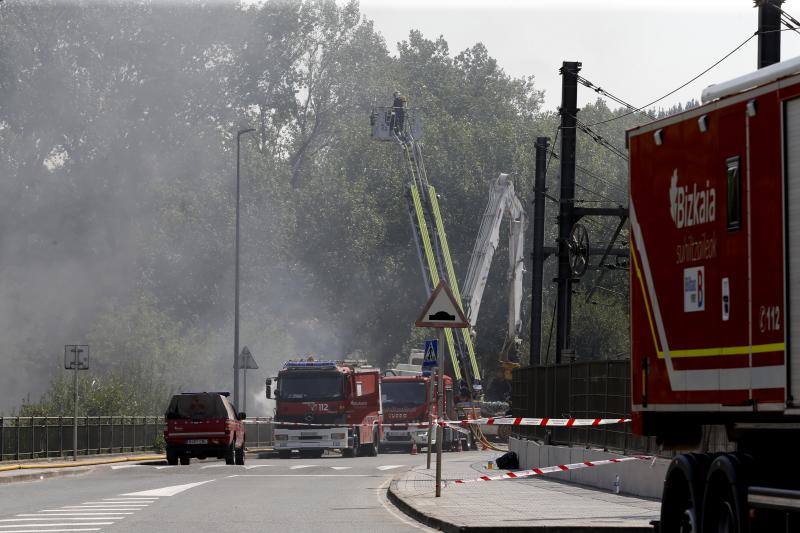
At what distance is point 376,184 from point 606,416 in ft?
235

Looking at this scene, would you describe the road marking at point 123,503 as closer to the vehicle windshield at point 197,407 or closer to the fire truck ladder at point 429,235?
the vehicle windshield at point 197,407

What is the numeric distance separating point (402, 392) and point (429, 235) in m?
16.3

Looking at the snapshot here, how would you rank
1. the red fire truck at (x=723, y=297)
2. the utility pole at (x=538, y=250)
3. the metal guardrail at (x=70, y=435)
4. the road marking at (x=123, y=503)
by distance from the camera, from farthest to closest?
the utility pole at (x=538, y=250), the metal guardrail at (x=70, y=435), the road marking at (x=123, y=503), the red fire truck at (x=723, y=297)

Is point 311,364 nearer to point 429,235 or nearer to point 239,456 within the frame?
point 239,456

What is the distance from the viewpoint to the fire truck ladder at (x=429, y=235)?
6141 cm

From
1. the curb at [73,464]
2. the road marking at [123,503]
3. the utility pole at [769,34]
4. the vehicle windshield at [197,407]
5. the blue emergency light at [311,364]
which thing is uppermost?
the utility pole at [769,34]

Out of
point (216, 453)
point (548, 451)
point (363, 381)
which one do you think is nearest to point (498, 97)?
point (363, 381)

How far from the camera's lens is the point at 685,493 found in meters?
12.7

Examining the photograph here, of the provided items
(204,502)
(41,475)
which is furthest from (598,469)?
(41,475)

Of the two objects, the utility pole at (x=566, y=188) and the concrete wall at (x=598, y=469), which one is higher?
the utility pole at (x=566, y=188)

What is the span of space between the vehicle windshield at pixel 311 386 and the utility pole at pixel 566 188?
12190 millimetres

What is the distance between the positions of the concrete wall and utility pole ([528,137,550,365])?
10000mm

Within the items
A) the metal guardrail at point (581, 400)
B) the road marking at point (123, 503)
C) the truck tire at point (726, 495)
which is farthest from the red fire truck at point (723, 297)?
the road marking at point (123, 503)

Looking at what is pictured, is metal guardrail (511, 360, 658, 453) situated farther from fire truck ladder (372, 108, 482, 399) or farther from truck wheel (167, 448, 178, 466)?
fire truck ladder (372, 108, 482, 399)
